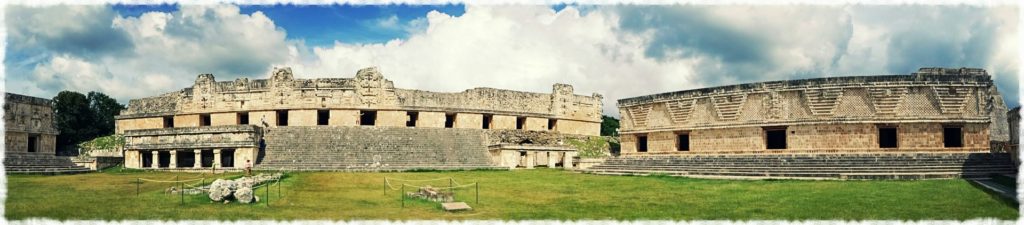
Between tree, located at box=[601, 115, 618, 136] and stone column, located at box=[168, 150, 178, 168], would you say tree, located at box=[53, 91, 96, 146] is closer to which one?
stone column, located at box=[168, 150, 178, 168]

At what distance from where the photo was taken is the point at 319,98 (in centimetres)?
3147

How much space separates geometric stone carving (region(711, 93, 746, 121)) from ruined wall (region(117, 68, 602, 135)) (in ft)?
42.5

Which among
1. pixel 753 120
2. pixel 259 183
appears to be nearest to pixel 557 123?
pixel 753 120

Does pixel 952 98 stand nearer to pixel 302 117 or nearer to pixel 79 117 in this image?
pixel 302 117

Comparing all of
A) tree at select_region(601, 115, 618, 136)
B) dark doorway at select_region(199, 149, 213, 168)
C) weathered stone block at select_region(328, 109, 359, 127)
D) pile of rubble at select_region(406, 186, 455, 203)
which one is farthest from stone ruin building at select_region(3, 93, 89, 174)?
tree at select_region(601, 115, 618, 136)

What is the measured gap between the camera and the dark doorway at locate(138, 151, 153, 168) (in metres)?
27.8

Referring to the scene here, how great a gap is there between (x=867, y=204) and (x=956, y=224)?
8.00ft

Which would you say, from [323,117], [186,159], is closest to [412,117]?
[323,117]

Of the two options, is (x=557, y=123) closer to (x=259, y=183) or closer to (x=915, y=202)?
(x=259, y=183)

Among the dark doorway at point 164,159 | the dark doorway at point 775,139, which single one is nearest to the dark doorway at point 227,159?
the dark doorway at point 164,159

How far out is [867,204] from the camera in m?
11.8

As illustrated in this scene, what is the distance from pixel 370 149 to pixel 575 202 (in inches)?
642

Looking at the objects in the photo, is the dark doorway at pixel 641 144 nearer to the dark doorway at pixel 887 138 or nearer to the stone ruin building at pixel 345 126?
the stone ruin building at pixel 345 126

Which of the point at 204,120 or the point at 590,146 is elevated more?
the point at 204,120
